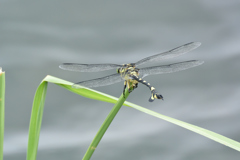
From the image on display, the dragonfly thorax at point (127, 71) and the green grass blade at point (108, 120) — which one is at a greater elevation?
the dragonfly thorax at point (127, 71)

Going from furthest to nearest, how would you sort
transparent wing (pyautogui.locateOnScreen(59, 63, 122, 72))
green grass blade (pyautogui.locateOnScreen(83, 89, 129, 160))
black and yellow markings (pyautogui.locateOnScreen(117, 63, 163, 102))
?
transparent wing (pyautogui.locateOnScreen(59, 63, 122, 72)) → black and yellow markings (pyautogui.locateOnScreen(117, 63, 163, 102)) → green grass blade (pyautogui.locateOnScreen(83, 89, 129, 160))

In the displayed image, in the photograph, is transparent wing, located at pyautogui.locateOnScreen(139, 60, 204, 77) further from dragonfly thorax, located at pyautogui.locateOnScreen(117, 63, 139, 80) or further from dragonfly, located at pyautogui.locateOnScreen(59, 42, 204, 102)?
dragonfly thorax, located at pyautogui.locateOnScreen(117, 63, 139, 80)

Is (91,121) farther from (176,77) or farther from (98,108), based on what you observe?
(176,77)

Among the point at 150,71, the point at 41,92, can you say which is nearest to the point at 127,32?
the point at 150,71

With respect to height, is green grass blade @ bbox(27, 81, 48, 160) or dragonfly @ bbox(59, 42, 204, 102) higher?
dragonfly @ bbox(59, 42, 204, 102)

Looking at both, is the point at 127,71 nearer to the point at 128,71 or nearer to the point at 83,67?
the point at 128,71

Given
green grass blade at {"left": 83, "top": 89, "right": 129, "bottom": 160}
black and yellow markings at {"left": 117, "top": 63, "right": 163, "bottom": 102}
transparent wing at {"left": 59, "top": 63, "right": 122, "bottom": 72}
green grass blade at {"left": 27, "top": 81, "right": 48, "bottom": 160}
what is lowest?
green grass blade at {"left": 83, "top": 89, "right": 129, "bottom": 160}

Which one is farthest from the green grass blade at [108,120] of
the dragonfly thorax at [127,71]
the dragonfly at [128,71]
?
the dragonfly thorax at [127,71]

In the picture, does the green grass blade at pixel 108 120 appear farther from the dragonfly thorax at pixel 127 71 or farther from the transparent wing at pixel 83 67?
the transparent wing at pixel 83 67

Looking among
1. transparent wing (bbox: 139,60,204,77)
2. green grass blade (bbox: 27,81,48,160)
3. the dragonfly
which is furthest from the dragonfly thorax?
green grass blade (bbox: 27,81,48,160)

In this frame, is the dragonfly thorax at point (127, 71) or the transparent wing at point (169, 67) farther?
the transparent wing at point (169, 67)

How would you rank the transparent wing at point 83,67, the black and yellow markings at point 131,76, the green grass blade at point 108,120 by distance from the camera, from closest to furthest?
the green grass blade at point 108,120 < the black and yellow markings at point 131,76 < the transparent wing at point 83,67
